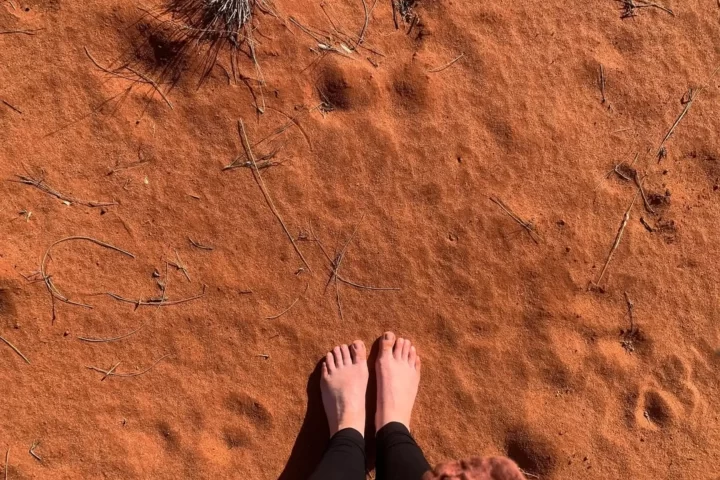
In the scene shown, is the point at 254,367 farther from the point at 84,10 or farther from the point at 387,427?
the point at 84,10

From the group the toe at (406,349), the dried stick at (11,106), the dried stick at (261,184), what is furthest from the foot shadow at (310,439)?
the dried stick at (11,106)

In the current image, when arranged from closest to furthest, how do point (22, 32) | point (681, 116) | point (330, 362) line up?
point (22, 32) < point (330, 362) < point (681, 116)

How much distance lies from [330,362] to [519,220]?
105 cm

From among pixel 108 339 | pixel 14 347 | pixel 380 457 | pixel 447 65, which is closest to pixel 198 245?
pixel 108 339

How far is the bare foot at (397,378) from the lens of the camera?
2.14 m

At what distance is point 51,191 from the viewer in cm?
205

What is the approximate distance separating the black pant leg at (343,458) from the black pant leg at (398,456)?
0.09 m

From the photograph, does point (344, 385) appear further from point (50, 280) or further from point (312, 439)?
point (50, 280)

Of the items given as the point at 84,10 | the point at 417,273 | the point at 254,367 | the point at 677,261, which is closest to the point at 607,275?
the point at 677,261

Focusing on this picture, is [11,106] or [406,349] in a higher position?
[11,106]

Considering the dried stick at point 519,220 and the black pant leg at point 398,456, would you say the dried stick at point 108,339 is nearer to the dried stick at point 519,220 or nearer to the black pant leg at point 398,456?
the black pant leg at point 398,456

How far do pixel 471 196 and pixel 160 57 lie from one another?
4.83 ft

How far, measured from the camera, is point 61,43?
2.04m

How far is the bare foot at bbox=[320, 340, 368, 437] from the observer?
2.12 meters
